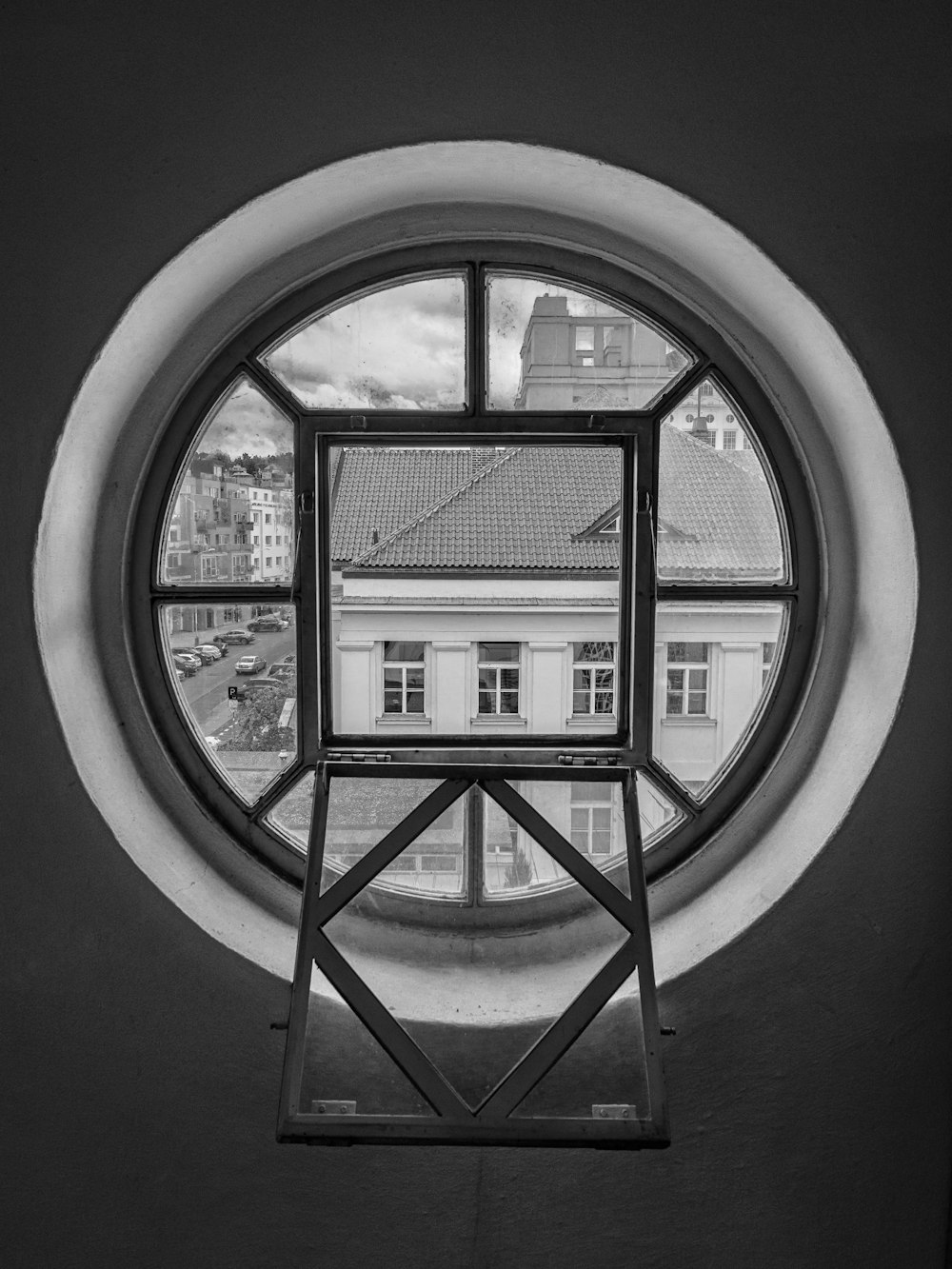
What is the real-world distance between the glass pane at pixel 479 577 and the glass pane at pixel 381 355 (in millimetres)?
102

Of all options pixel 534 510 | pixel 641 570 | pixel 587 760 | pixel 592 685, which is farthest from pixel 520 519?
pixel 587 760

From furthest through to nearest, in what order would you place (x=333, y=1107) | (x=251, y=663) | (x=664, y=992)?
(x=251, y=663), (x=664, y=992), (x=333, y=1107)

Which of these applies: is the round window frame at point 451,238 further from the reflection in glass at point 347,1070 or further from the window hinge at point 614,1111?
the window hinge at point 614,1111

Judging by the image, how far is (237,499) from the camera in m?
1.62

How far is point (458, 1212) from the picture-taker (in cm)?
142

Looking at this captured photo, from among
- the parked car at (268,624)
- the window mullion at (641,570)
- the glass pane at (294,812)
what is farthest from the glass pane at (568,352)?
the glass pane at (294,812)

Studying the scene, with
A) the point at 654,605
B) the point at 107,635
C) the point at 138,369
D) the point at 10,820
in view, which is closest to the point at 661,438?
the point at 654,605

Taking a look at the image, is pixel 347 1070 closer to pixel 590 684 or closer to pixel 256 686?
pixel 256 686

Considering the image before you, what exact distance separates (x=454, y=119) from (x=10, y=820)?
130 centimetres

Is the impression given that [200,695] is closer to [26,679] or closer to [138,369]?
[26,679]

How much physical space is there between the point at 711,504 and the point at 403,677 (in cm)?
69

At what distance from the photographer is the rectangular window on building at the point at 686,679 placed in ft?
5.41

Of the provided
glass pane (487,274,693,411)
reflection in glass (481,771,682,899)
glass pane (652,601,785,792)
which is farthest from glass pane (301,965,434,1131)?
glass pane (487,274,693,411)

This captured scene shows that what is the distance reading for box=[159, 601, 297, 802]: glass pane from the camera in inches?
64.5
